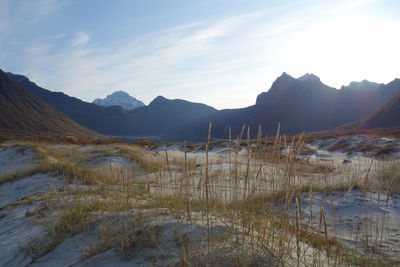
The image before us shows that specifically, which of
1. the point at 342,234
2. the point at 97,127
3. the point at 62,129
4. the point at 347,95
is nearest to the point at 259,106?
the point at 347,95

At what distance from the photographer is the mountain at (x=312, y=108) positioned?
77.7m

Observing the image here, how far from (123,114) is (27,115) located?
8343cm

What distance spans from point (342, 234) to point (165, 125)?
154062mm

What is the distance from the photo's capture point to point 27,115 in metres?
72.3

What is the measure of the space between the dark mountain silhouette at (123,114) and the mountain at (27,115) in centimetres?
5933

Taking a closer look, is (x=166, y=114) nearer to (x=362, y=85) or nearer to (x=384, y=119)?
(x=362, y=85)

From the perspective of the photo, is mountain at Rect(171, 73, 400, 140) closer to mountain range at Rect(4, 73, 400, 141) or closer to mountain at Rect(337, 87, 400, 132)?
mountain range at Rect(4, 73, 400, 141)

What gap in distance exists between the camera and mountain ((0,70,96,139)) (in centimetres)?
6612

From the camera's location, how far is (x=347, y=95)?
272ft

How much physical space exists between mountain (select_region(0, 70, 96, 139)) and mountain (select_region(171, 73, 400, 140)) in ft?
143

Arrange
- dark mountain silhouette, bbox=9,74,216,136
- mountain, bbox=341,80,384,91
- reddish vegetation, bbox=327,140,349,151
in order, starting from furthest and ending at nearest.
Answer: dark mountain silhouette, bbox=9,74,216,136
mountain, bbox=341,80,384,91
reddish vegetation, bbox=327,140,349,151

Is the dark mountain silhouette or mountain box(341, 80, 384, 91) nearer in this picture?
mountain box(341, 80, 384, 91)

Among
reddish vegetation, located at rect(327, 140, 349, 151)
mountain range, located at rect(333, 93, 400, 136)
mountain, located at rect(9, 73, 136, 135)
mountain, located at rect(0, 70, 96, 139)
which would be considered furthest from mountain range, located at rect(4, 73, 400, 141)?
reddish vegetation, located at rect(327, 140, 349, 151)

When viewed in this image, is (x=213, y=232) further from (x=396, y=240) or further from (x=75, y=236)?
(x=396, y=240)
